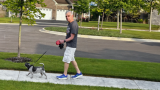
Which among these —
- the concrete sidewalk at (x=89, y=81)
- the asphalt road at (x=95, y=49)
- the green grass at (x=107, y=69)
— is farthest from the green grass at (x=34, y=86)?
the asphalt road at (x=95, y=49)

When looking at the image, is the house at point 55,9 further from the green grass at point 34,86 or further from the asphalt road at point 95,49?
the green grass at point 34,86

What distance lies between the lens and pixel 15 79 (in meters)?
7.31

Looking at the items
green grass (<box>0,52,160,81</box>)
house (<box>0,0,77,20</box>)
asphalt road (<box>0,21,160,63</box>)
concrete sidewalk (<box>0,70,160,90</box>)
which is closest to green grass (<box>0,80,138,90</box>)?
concrete sidewalk (<box>0,70,160,90</box>)

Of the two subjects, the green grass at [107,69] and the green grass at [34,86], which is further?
the green grass at [107,69]

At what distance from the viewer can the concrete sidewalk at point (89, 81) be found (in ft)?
24.2

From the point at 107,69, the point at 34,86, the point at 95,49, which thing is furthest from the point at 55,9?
the point at 34,86

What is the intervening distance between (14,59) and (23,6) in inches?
84.3

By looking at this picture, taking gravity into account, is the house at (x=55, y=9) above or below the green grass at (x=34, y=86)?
above

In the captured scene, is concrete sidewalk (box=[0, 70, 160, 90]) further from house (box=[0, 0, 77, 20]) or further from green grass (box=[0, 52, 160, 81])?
house (box=[0, 0, 77, 20])

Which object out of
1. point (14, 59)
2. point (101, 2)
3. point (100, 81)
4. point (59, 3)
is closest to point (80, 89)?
point (100, 81)

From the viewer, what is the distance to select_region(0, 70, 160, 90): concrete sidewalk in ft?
24.2

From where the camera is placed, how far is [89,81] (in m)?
7.69

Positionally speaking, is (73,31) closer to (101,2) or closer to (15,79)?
(15,79)

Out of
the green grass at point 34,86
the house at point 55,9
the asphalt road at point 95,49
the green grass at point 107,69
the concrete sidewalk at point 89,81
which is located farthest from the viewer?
the house at point 55,9
